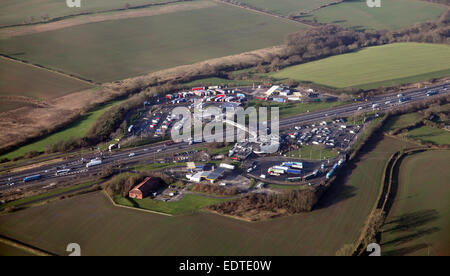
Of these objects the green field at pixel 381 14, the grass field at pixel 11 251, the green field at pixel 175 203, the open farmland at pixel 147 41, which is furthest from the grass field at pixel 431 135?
the green field at pixel 381 14

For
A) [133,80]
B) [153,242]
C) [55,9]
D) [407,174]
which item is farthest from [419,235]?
[55,9]

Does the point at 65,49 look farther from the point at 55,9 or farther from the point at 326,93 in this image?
the point at 326,93

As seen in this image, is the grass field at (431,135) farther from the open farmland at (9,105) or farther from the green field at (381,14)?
the open farmland at (9,105)

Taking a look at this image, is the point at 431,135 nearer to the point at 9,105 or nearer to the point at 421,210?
the point at 421,210

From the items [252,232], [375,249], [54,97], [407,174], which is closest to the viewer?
[375,249]

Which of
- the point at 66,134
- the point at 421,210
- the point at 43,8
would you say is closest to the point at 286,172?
the point at 421,210

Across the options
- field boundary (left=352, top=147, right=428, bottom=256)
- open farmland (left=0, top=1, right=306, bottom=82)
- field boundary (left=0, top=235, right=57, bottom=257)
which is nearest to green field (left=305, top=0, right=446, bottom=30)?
open farmland (left=0, top=1, right=306, bottom=82)
